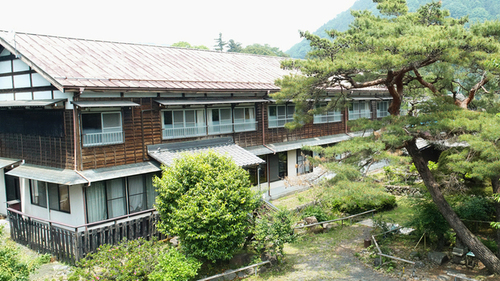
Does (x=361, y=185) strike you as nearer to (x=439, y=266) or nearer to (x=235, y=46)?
(x=439, y=266)

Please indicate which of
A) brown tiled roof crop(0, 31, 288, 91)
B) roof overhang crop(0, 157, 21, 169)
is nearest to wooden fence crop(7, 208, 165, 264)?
roof overhang crop(0, 157, 21, 169)

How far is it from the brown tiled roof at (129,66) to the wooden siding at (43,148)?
6.09 feet

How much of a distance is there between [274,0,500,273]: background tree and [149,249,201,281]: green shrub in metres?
5.66

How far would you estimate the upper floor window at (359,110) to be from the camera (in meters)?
29.0

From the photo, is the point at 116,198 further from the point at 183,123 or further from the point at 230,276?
the point at 230,276

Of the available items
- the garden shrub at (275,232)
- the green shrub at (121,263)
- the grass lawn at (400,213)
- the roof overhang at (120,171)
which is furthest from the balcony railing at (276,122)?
the green shrub at (121,263)

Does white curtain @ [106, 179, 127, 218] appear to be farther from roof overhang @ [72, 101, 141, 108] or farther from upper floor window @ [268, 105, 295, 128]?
upper floor window @ [268, 105, 295, 128]

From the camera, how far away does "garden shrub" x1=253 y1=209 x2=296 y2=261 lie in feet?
40.2

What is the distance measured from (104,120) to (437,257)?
13.5 m

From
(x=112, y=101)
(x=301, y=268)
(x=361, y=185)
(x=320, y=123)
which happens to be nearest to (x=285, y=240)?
(x=301, y=268)

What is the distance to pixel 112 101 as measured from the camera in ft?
50.9

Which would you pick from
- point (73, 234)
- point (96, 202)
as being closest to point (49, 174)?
point (96, 202)

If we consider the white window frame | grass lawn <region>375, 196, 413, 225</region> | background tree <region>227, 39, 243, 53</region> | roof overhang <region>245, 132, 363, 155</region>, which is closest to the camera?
grass lawn <region>375, 196, 413, 225</region>

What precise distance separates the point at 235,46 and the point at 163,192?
273 ft
